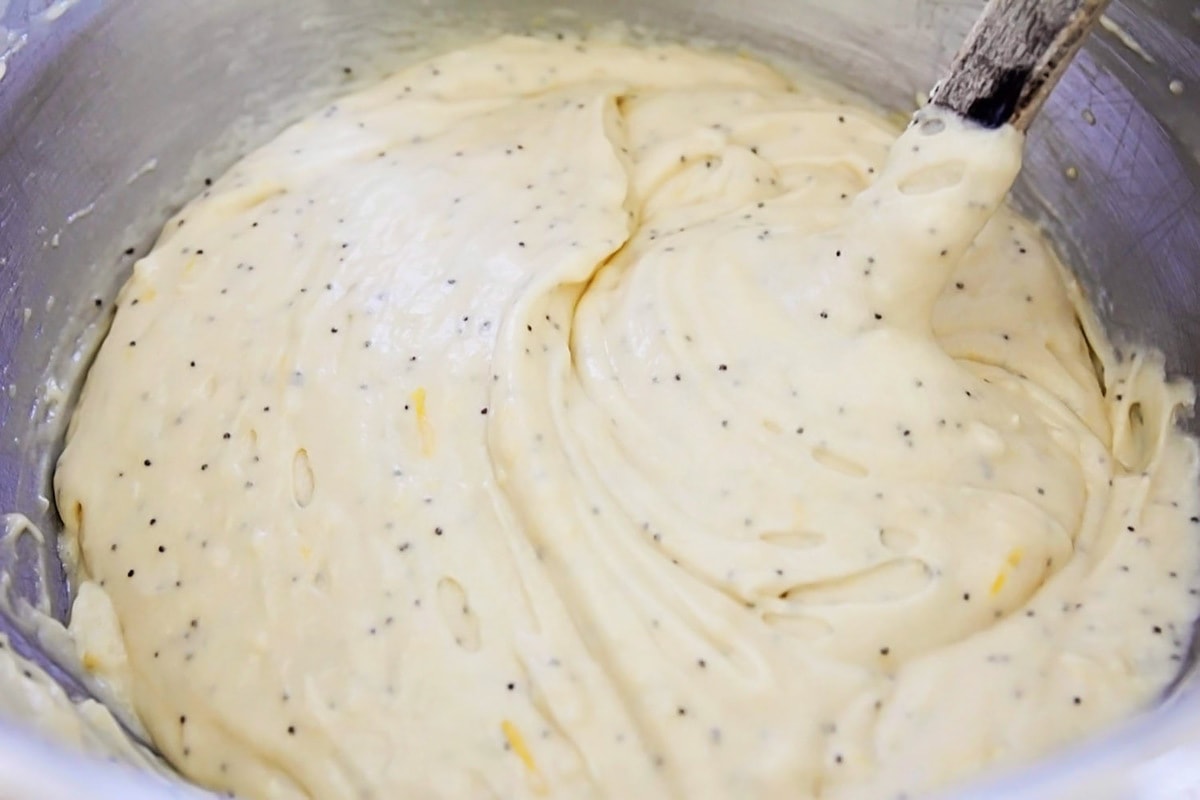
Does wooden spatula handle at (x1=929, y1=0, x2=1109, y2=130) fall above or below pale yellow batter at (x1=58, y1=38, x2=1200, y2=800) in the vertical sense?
above

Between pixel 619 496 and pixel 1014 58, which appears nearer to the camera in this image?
pixel 1014 58


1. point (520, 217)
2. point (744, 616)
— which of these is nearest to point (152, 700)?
point (744, 616)

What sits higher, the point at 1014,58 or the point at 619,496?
the point at 1014,58

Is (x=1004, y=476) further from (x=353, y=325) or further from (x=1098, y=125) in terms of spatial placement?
(x=353, y=325)
